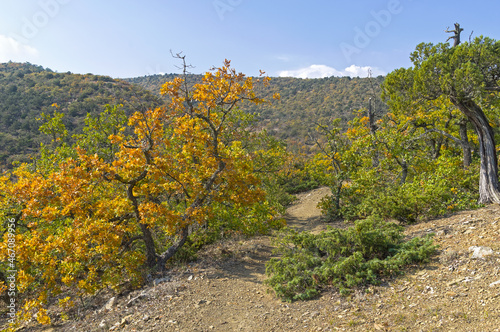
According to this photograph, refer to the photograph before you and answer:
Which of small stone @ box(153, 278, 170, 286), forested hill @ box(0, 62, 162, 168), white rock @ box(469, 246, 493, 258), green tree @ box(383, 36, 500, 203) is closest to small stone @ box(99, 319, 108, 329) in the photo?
small stone @ box(153, 278, 170, 286)

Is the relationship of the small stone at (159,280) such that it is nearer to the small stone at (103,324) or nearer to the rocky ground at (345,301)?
the rocky ground at (345,301)

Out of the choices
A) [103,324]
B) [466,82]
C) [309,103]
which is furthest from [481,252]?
[309,103]

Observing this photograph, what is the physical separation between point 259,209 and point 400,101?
5.41 meters

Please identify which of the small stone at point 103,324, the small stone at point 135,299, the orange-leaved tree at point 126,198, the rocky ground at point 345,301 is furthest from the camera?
the small stone at point 135,299

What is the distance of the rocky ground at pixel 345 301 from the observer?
3660mm

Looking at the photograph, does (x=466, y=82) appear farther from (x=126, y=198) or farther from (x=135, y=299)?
(x=135, y=299)

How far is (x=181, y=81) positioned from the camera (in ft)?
22.1

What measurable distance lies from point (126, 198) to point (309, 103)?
2139 inches

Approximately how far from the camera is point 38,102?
34688 millimetres

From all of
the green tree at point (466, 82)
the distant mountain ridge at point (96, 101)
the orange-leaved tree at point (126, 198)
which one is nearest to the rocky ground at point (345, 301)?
the orange-leaved tree at point (126, 198)

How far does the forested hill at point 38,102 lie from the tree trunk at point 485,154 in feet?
65.9

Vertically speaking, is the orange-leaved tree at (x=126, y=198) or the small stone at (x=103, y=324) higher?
the orange-leaved tree at (x=126, y=198)

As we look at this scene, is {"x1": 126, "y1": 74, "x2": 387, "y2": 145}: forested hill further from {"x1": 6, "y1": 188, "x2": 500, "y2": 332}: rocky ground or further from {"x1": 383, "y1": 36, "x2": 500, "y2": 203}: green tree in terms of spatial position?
{"x1": 6, "y1": 188, "x2": 500, "y2": 332}: rocky ground

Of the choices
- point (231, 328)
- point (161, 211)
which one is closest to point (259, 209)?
point (161, 211)
